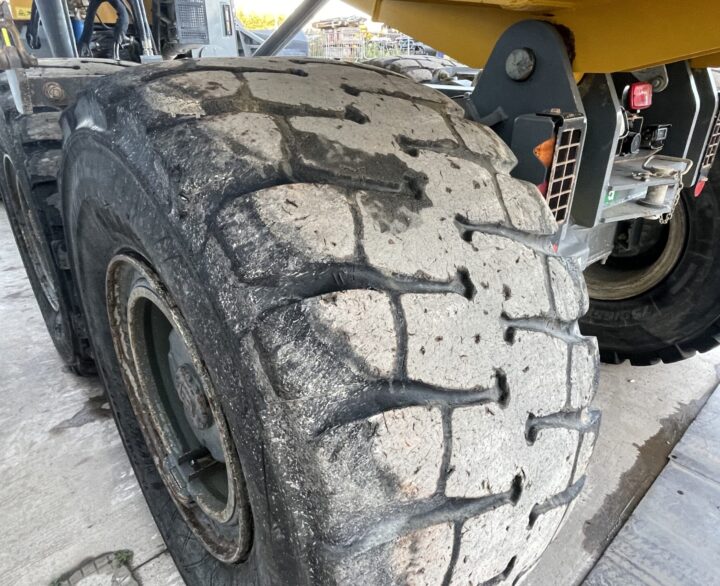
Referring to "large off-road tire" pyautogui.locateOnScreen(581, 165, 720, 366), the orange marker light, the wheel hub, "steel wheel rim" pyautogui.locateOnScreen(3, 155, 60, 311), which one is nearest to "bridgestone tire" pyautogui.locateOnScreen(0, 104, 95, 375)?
"steel wheel rim" pyautogui.locateOnScreen(3, 155, 60, 311)

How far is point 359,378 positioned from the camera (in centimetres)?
64

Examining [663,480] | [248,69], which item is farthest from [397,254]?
[663,480]

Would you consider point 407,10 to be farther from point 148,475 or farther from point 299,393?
point 148,475

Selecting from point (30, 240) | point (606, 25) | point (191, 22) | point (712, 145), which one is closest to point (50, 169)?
point (30, 240)

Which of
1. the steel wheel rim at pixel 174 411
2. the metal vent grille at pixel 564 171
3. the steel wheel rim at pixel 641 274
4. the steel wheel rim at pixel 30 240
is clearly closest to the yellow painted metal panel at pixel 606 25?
the metal vent grille at pixel 564 171

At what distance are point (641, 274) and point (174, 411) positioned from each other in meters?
1.62

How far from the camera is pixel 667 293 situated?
191 cm

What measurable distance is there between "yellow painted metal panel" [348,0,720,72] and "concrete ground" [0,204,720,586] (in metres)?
1.14

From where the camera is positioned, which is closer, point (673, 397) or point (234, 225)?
point (234, 225)

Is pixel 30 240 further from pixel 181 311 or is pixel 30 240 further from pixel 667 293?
pixel 667 293

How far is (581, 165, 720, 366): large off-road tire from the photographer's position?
5.95 feet

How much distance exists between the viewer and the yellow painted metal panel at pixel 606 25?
91 cm

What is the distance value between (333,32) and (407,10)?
534 inches

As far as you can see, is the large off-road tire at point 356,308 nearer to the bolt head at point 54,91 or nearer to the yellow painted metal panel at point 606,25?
the yellow painted metal panel at point 606,25
